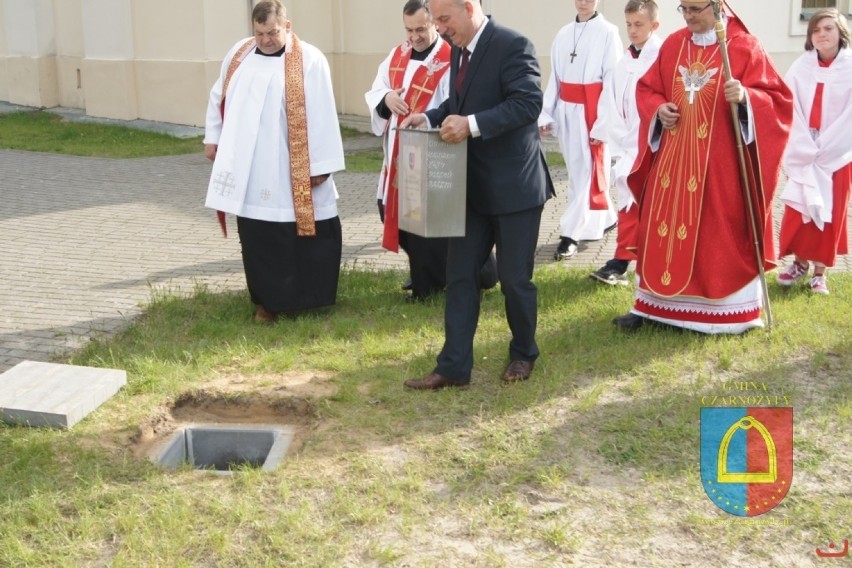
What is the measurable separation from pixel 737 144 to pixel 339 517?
3.27 metres

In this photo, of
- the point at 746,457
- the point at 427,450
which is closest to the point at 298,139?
the point at 427,450

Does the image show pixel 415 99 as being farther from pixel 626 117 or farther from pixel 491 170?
pixel 491 170

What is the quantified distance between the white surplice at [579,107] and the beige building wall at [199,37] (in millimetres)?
5971

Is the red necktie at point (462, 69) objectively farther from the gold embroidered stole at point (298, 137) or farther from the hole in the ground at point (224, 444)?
the hole in the ground at point (224, 444)

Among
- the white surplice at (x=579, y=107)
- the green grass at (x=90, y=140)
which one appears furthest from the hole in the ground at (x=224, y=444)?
the green grass at (x=90, y=140)

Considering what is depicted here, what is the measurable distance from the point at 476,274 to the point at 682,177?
60.7 inches

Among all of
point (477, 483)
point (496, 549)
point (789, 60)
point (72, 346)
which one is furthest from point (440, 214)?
point (789, 60)

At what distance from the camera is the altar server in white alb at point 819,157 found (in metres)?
7.52

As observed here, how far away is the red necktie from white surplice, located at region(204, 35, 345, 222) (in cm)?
163

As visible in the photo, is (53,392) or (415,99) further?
(415,99)

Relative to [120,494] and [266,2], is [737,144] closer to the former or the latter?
[266,2]

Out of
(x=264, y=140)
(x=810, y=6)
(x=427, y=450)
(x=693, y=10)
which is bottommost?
(x=427, y=450)

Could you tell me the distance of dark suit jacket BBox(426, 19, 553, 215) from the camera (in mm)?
5332

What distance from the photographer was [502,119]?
5281 mm
